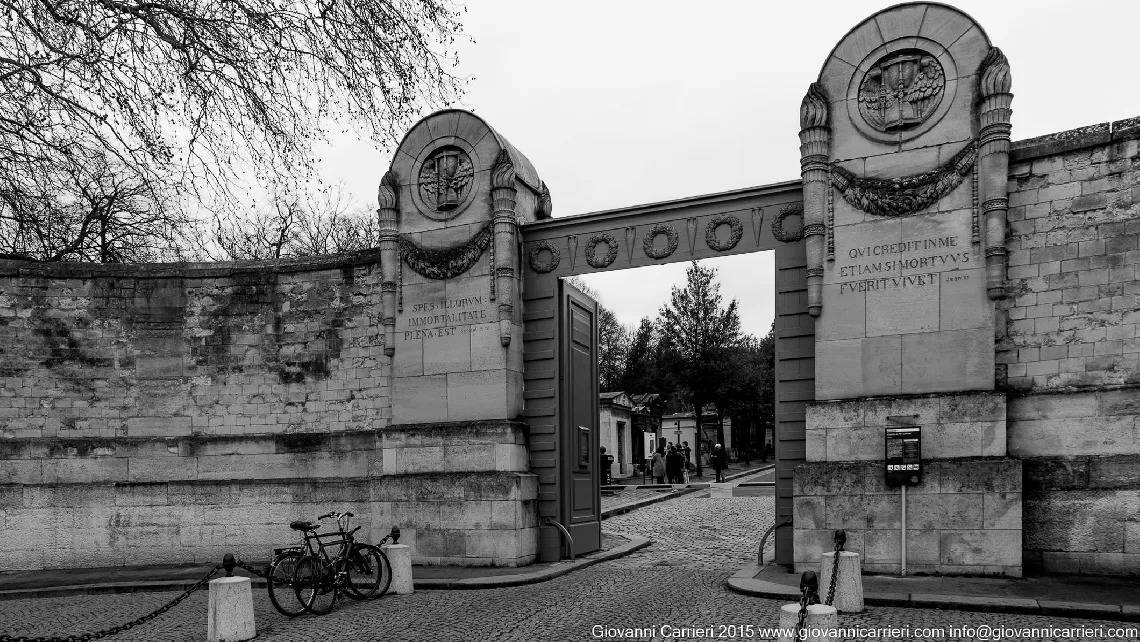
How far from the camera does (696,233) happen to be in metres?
11.7

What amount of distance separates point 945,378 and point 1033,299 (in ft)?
4.05

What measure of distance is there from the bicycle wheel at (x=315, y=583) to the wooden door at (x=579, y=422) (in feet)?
12.9

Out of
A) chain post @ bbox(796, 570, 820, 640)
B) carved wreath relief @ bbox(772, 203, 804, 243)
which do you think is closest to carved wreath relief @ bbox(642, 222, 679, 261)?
carved wreath relief @ bbox(772, 203, 804, 243)

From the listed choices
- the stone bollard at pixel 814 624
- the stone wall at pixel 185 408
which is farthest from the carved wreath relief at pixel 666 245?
the stone bollard at pixel 814 624

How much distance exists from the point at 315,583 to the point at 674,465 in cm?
2171

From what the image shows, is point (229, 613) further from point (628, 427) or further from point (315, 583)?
point (628, 427)

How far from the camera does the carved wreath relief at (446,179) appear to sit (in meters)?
12.8

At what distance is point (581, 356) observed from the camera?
528 inches

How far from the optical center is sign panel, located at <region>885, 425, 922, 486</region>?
974 cm

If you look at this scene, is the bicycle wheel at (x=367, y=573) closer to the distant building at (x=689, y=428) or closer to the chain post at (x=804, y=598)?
the chain post at (x=804, y=598)

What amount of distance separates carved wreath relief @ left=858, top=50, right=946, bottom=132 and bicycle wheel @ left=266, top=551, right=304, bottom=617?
7.70m

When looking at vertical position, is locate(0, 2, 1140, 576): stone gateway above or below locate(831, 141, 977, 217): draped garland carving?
below

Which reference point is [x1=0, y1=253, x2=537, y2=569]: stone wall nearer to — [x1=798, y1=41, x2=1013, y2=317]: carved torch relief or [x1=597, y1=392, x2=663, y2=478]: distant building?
[x1=798, y1=41, x2=1013, y2=317]: carved torch relief

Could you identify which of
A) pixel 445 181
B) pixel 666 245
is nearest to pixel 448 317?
pixel 445 181
